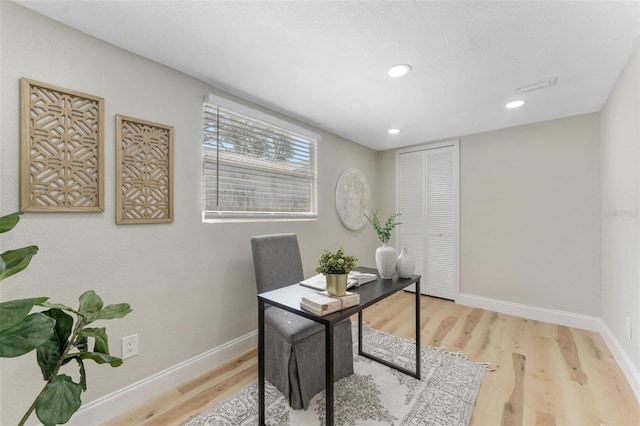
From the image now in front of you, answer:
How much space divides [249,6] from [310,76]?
71 cm

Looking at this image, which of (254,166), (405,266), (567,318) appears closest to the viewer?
(405,266)

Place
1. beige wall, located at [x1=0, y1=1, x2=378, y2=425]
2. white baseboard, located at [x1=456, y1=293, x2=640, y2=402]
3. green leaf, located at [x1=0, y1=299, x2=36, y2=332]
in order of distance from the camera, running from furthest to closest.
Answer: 1. white baseboard, located at [x1=456, y1=293, x2=640, y2=402]
2. beige wall, located at [x1=0, y1=1, x2=378, y2=425]
3. green leaf, located at [x1=0, y1=299, x2=36, y2=332]

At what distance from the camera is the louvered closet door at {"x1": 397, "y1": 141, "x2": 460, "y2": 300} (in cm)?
358

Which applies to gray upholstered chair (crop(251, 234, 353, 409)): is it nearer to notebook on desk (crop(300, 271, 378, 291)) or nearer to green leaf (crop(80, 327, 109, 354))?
notebook on desk (crop(300, 271, 378, 291))

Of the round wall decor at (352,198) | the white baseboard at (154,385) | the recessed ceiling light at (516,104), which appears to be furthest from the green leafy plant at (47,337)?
the recessed ceiling light at (516,104)

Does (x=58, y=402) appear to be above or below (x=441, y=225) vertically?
below

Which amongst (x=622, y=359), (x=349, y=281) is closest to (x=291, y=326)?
(x=349, y=281)

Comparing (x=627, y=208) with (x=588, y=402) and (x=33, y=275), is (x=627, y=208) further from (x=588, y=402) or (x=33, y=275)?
(x=33, y=275)

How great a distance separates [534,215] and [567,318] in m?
1.12

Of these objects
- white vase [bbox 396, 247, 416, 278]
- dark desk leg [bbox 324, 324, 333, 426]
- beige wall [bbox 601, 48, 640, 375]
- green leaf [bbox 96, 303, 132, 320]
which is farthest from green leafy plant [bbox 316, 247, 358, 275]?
beige wall [bbox 601, 48, 640, 375]

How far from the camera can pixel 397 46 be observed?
1.62m

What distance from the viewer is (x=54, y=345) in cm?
88

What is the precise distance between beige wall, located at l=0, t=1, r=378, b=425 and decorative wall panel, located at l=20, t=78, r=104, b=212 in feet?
0.14

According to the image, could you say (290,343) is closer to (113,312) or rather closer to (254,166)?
(113,312)
